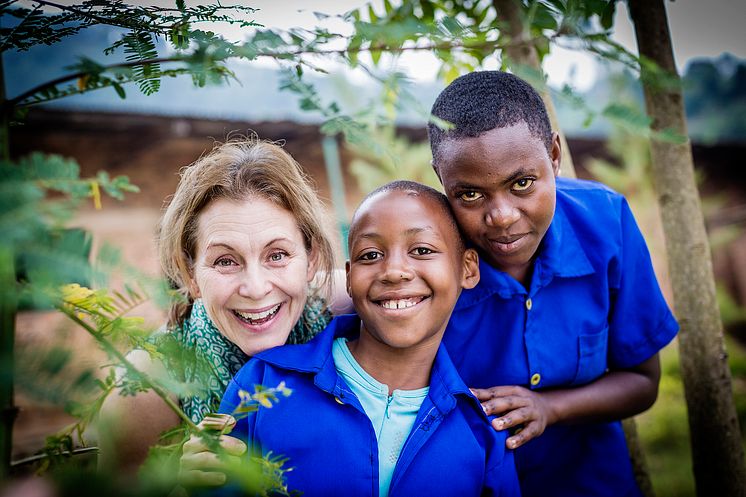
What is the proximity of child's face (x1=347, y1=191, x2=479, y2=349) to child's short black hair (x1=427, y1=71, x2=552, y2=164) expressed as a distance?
0.91 feet

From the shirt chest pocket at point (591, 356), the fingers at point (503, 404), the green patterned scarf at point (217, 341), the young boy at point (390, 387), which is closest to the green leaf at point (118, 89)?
the young boy at point (390, 387)

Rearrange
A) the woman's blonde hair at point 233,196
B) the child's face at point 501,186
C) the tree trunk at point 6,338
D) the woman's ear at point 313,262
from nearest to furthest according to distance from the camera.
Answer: the tree trunk at point 6,338, the child's face at point 501,186, the woman's blonde hair at point 233,196, the woman's ear at point 313,262

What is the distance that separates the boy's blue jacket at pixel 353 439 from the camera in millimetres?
1758

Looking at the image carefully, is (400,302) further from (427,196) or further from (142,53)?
(142,53)

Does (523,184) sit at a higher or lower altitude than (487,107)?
lower

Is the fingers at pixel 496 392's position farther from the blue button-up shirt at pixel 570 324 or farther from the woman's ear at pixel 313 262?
the woman's ear at pixel 313 262

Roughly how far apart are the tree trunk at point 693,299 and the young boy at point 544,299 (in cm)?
40

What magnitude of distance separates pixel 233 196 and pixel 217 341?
538 millimetres

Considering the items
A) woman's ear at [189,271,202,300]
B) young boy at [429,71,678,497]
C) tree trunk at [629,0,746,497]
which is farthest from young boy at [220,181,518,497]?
tree trunk at [629,0,746,497]

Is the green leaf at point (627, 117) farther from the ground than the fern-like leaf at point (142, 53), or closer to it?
closer to it

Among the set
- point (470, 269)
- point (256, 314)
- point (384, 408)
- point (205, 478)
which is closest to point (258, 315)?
point (256, 314)

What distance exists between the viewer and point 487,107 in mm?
1901

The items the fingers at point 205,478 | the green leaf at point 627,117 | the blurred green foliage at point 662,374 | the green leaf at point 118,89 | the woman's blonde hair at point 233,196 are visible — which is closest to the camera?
the green leaf at point 118,89

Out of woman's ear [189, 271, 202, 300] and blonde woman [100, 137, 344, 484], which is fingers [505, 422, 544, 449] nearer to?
blonde woman [100, 137, 344, 484]
